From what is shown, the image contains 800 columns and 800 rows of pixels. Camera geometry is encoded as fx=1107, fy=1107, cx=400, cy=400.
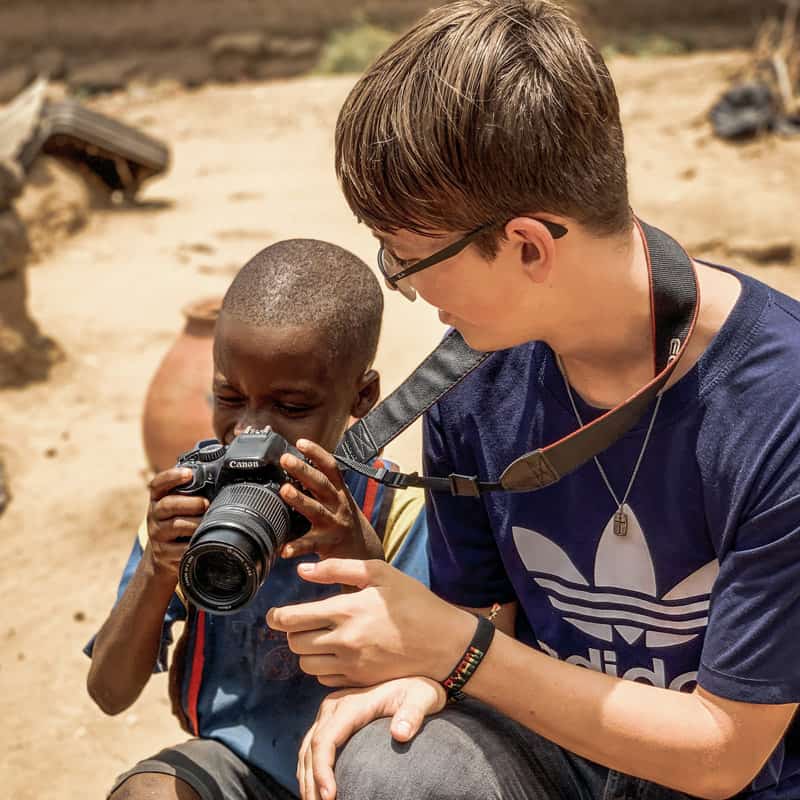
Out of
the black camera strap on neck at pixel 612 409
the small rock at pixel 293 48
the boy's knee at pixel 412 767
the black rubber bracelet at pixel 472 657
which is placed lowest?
the small rock at pixel 293 48

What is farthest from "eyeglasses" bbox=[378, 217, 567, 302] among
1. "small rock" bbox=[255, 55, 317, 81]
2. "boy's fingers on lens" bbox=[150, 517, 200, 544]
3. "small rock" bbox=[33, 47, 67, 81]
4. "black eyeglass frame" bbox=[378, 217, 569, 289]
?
"small rock" bbox=[33, 47, 67, 81]

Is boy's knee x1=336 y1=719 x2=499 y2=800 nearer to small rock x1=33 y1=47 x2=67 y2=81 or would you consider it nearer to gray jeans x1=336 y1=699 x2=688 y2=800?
gray jeans x1=336 y1=699 x2=688 y2=800

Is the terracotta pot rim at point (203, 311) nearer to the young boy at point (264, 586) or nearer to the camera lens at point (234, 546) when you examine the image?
the young boy at point (264, 586)

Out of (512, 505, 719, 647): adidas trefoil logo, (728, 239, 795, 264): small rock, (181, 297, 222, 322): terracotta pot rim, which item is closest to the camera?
(512, 505, 719, 647): adidas trefoil logo

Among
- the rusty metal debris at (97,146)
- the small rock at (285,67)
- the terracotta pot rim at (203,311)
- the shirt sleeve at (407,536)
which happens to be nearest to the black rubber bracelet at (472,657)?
the shirt sleeve at (407,536)

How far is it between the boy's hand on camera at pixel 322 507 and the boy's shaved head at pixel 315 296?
42cm

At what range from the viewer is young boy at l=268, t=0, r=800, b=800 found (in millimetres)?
1521

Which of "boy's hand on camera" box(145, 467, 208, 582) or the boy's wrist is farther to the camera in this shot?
the boy's wrist

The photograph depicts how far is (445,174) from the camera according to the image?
4.99 feet

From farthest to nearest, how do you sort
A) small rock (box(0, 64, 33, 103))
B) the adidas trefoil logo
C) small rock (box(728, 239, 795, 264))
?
small rock (box(0, 64, 33, 103)), small rock (box(728, 239, 795, 264)), the adidas trefoil logo

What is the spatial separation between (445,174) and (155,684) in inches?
82.7

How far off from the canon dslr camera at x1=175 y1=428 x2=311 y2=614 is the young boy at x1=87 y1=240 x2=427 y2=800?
19cm

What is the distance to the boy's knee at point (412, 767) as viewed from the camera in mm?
1599

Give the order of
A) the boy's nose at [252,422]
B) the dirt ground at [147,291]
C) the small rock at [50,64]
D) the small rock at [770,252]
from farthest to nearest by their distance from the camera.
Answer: the small rock at [50,64] → the small rock at [770,252] → the dirt ground at [147,291] → the boy's nose at [252,422]
